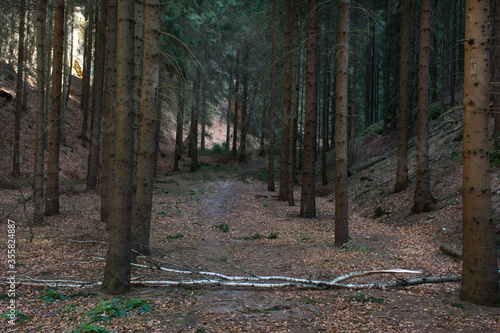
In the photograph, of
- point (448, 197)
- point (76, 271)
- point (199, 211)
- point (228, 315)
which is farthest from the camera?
point (199, 211)

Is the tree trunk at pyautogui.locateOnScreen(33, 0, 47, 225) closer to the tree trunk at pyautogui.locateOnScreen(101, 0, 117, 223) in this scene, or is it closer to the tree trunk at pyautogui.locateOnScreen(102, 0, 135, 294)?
the tree trunk at pyautogui.locateOnScreen(101, 0, 117, 223)

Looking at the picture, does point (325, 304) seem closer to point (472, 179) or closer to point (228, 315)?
point (228, 315)

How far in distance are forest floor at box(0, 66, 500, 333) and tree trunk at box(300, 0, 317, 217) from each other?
78cm

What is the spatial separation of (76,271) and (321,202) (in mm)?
12857

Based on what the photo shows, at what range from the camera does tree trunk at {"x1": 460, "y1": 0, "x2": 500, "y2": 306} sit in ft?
15.5

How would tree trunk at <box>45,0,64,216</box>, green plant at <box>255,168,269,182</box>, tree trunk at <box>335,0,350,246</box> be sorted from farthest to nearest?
green plant at <box>255,168,269,182</box> < tree trunk at <box>45,0,64,216</box> < tree trunk at <box>335,0,350,246</box>

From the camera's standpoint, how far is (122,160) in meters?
5.13

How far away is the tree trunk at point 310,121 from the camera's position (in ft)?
39.4

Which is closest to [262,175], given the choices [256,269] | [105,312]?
[256,269]

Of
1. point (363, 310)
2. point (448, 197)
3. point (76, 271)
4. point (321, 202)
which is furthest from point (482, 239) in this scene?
point (321, 202)

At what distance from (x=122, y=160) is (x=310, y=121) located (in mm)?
8516

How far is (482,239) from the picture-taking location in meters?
4.73

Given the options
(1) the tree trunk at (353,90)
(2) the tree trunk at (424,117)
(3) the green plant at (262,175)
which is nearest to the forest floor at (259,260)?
(2) the tree trunk at (424,117)

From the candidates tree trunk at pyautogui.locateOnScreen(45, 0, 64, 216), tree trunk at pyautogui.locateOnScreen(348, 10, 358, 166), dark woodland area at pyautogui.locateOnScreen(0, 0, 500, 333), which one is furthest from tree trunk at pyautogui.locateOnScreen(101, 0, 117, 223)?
tree trunk at pyautogui.locateOnScreen(348, 10, 358, 166)
